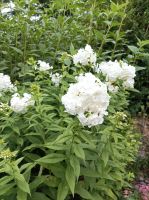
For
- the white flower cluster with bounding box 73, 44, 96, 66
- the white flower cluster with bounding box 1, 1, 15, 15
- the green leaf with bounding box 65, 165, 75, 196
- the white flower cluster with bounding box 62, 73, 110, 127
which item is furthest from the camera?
the white flower cluster with bounding box 1, 1, 15, 15

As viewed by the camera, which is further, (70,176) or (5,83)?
(5,83)

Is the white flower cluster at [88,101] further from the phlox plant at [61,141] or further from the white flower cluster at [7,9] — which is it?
the white flower cluster at [7,9]

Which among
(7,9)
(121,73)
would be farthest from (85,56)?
(7,9)

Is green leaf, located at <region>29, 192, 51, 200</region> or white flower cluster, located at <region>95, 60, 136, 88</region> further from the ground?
white flower cluster, located at <region>95, 60, 136, 88</region>

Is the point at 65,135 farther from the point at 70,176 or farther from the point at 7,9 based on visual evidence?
the point at 7,9

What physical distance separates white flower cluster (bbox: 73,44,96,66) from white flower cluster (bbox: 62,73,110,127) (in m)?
0.83

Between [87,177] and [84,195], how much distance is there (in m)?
0.14

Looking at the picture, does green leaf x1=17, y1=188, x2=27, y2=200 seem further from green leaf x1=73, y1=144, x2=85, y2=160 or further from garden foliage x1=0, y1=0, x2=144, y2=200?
green leaf x1=73, y1=144, x2=85, y2=160

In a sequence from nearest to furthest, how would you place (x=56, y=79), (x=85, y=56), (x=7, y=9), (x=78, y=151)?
(x=78, y=151)
(x=85, y=56)
(x=56, y=79)
(x=7, y=9)

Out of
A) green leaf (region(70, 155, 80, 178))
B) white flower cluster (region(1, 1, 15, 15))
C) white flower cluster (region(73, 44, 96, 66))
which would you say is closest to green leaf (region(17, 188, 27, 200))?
green leaf (region(70, 155, 80, 178))

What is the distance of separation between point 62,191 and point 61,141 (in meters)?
0.40

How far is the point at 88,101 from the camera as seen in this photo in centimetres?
263

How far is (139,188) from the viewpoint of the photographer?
15.7 feet

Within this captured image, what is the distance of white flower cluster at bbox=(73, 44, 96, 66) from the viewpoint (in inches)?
138
